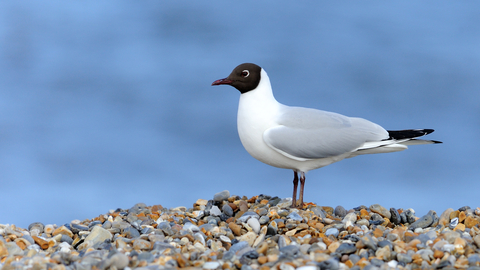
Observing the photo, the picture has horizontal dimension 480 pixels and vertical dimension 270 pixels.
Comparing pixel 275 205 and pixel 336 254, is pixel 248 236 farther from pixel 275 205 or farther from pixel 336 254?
pixel 275 205

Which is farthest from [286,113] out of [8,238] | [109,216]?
[8,238]

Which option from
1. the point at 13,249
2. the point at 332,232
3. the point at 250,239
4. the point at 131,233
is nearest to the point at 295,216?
the point at 332,232

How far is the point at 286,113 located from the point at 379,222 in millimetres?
1947

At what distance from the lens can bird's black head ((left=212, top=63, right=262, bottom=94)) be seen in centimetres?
696

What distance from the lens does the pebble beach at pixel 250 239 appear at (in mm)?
4730

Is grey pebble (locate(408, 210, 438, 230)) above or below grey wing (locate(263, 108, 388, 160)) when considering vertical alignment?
below

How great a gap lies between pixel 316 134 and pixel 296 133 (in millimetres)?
295

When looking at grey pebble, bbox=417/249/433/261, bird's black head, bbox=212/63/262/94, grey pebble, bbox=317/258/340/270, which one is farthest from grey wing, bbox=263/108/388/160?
grey pebble, bbox=317/258/340/270

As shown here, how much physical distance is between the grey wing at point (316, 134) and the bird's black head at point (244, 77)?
2.12ft

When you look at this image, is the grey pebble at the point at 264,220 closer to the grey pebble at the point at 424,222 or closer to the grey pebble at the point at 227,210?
the grey pebble at the point at 227,210

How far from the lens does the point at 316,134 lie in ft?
22.2

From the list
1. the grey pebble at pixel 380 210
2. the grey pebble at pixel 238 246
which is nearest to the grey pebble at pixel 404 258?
the grey pebble at pixel 238 246

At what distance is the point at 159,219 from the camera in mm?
6805

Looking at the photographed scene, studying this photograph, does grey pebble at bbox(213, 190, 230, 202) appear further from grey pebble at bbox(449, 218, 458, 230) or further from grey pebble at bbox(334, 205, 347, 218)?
grey pebble at bbox(449, 218, 458, 230)
